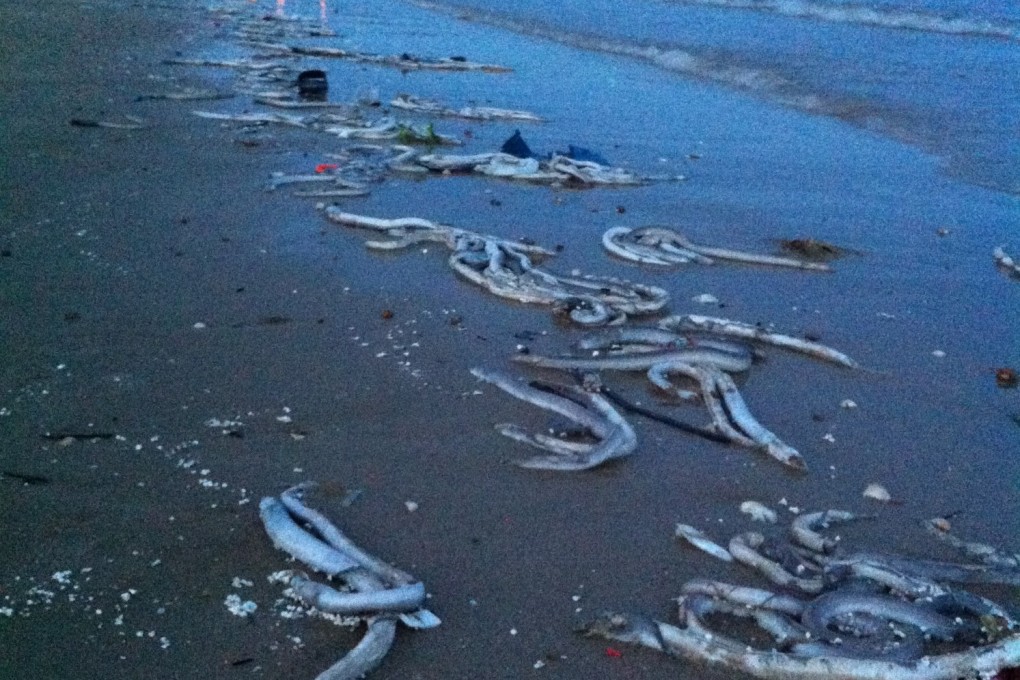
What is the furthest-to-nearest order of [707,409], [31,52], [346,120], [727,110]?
[31,52] < [727,110] < [346,120] < [707,409]

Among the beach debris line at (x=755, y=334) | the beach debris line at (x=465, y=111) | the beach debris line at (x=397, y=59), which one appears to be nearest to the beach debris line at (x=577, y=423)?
the beach debris line at (x=755, y=334)

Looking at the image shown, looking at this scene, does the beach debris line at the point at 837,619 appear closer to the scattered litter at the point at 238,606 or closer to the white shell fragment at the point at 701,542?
the white shell fragment at the point at 701,542

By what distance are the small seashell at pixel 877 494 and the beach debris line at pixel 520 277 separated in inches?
84.3

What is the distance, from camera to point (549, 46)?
817 inches

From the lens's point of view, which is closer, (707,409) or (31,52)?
(707,409)

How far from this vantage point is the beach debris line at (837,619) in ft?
10.7

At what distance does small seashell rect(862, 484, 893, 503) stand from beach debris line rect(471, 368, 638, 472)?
110 cm

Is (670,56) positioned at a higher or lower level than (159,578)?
higher

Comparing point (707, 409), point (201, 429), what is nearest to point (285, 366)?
point (201, 429)

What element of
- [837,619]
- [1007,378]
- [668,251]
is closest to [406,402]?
[837,619]

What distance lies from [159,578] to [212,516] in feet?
1.39

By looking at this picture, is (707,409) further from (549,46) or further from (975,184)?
(549,46)

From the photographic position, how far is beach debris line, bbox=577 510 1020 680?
326cm

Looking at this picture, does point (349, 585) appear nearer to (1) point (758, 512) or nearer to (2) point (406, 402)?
(2) point (406, 402)
